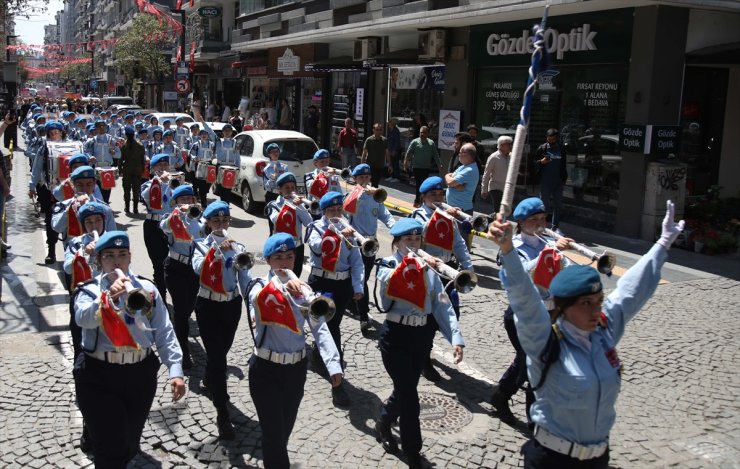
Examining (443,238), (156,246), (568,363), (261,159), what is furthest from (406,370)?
(261,159)

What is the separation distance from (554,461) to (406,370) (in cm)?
176

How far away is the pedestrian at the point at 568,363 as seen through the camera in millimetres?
3461

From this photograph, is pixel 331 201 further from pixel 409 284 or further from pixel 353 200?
pixel 409 284

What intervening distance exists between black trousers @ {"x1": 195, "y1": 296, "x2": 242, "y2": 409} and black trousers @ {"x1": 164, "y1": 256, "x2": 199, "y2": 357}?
992 mm

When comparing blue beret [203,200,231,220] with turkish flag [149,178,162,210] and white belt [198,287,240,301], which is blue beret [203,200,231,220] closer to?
white belt [198,287,240,301]

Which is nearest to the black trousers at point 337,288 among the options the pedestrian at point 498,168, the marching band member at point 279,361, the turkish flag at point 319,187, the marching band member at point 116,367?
the marching band member at point 279,361

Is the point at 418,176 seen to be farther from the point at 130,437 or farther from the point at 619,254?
the point at 130,437

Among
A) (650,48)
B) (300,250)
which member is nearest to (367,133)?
(650,48)

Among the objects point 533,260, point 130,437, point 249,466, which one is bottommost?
point 249,466

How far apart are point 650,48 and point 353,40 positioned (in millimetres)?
13176

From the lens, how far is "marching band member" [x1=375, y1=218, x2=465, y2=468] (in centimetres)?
512

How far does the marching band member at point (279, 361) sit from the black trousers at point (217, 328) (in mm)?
1179

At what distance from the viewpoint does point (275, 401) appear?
4645 millimetres

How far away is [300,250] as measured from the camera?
8.80 meters
